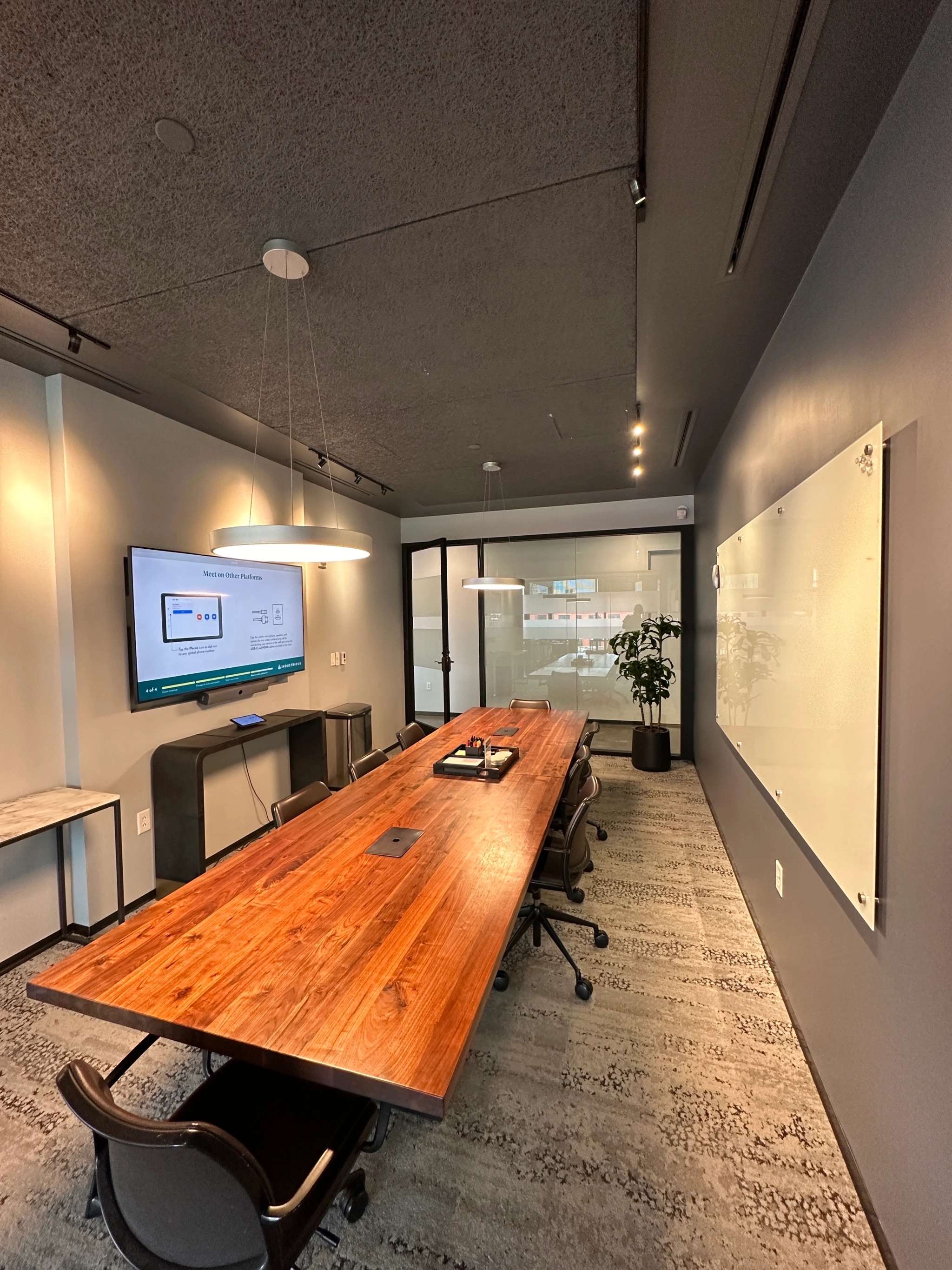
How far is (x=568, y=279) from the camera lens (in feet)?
6.19

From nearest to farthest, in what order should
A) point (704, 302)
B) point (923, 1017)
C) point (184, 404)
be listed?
point (923, 1017)
point (704, 302)
point (184, 404)

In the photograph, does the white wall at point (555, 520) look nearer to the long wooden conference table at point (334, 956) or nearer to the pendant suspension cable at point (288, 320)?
the pendant suspension cable at point (288, 320)

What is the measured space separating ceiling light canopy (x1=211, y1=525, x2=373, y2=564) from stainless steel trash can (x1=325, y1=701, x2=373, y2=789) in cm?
285

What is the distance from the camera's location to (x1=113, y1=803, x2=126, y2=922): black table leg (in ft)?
8.46

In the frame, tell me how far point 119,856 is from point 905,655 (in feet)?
10.8

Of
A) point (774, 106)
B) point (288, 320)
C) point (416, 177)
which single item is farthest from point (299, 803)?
point (774, 106)

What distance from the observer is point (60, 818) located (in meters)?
2.26

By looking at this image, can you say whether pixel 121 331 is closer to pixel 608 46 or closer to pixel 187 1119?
pixel 608 46

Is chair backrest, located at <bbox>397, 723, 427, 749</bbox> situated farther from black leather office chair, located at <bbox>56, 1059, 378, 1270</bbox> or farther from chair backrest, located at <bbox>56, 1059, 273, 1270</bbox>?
chair backrest, located at <bbox>56, 1059, 273, 1270</bbox>

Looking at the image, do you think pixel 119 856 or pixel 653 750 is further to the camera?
pixel 653 750

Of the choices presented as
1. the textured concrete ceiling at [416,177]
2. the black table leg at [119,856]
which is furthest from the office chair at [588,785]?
the black table leg at [119,856]

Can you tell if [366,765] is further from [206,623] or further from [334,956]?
[334,956]

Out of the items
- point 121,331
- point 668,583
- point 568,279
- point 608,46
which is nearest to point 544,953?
point 568,279

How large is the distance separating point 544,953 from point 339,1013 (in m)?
1.69
